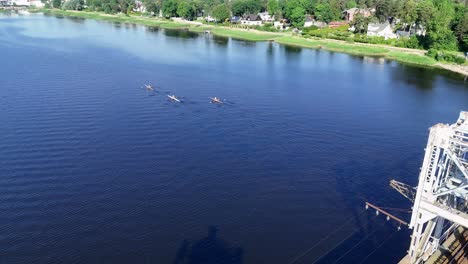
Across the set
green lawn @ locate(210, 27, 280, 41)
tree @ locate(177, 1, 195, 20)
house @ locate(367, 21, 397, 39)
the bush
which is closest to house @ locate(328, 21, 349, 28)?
house @ locate(367, 21, 397, 39)

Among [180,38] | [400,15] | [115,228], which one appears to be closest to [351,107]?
[115,228]

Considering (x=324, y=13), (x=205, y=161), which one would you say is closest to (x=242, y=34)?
(x=324, y=13)

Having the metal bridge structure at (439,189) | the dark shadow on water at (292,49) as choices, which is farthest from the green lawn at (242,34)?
the metal bridge structure at (439,189)

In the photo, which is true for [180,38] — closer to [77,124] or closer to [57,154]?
[77,124]

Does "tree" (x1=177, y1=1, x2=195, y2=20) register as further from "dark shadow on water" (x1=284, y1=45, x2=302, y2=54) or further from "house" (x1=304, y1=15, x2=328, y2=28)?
"dark shadow on water" (x1=284, y1=45, x2=302, y2=54)

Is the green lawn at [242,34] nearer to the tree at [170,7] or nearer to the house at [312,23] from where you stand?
the house at [312,23]
